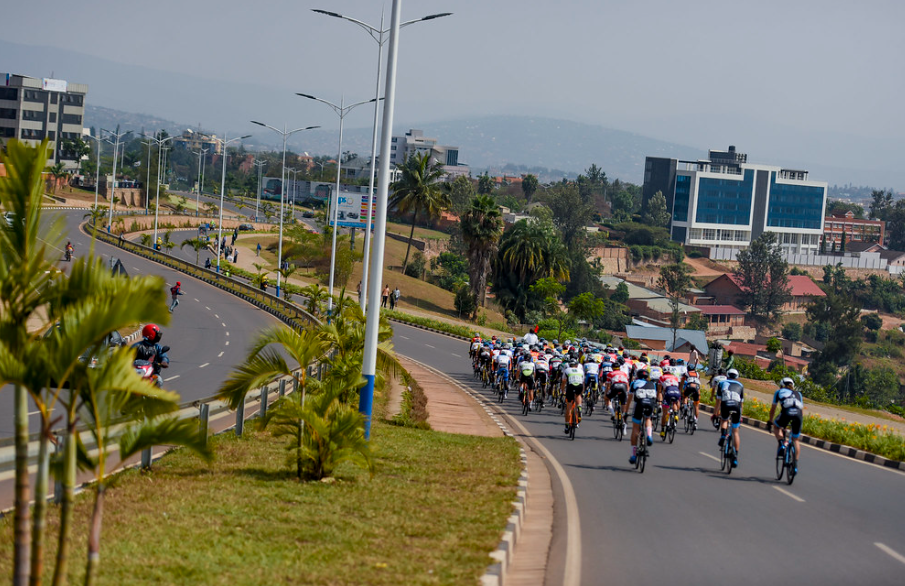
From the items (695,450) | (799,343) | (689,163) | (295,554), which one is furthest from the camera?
(689,163)

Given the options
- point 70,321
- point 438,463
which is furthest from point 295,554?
point 438,463

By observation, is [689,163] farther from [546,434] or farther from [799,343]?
[546,434]

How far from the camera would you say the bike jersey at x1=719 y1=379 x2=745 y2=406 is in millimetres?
17375

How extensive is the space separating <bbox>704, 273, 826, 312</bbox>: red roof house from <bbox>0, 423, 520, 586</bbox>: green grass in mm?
122135

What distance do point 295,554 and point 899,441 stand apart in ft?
57.2

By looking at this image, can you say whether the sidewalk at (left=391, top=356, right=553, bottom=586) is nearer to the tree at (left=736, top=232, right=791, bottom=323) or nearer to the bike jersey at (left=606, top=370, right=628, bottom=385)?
the bike jersey at (left=606, top=370, right=628, bottom=385)

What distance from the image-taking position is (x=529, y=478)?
50.7 ft

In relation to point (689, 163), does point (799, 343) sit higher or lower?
lower

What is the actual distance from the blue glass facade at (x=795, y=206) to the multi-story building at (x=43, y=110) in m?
118

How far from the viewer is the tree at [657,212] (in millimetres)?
165750

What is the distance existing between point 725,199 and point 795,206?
17.1 metres

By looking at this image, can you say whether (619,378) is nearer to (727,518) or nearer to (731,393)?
(731,393)

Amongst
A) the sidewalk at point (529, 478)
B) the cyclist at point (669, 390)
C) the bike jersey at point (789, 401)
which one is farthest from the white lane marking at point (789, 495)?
the cyclist at point (669, 390)

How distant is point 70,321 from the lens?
20.0ft
